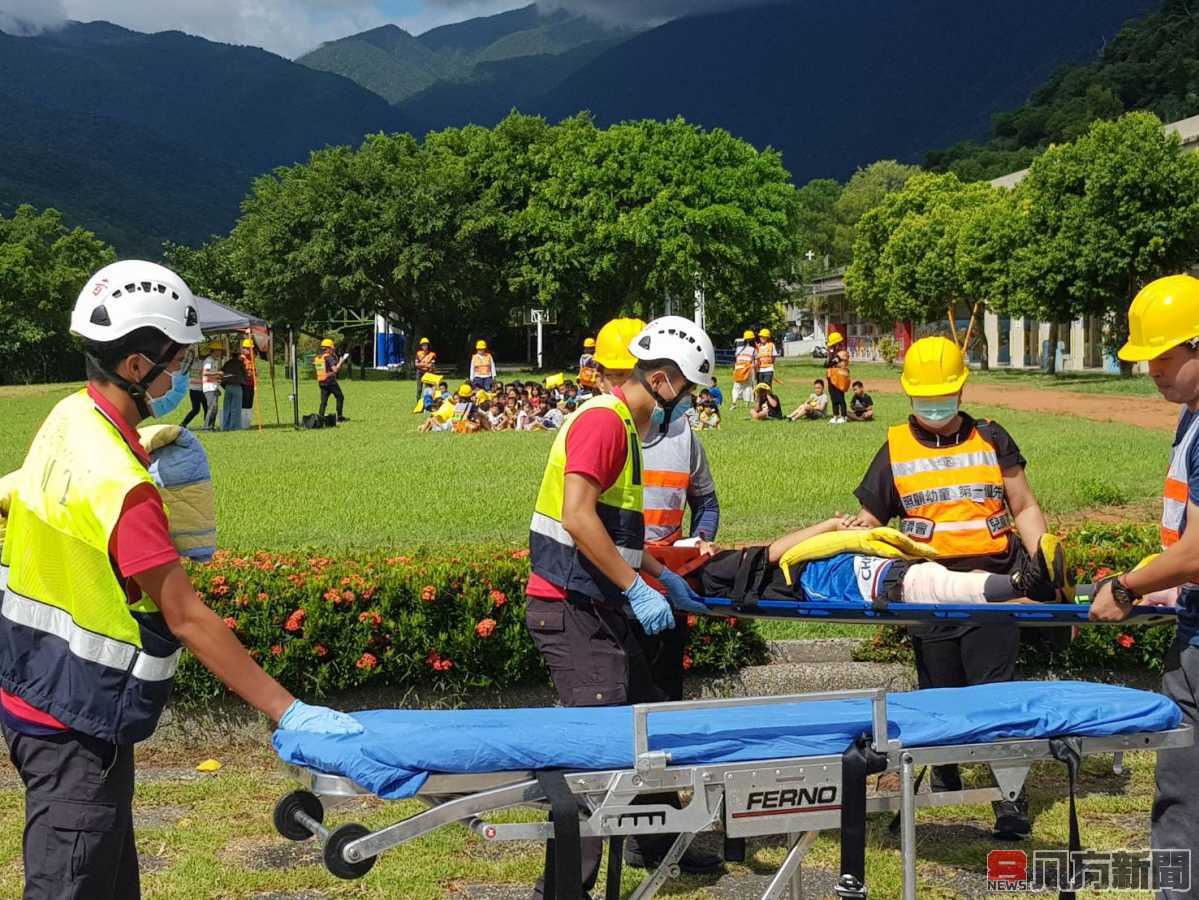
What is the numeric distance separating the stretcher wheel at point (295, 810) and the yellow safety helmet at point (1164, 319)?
2.84 metres

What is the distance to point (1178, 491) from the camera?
13.2 feet

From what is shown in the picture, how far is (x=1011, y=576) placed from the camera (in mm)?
5273

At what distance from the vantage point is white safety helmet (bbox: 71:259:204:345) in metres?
3.10

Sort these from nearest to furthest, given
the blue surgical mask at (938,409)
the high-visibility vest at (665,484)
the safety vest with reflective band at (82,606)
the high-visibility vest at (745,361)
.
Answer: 1. the safety vest with reflective band at (82,606)
2. the blue surgical mask at (938,409)
3. the high-visibility vest at (665,484)
4. the high-visibility vest at (745,361)

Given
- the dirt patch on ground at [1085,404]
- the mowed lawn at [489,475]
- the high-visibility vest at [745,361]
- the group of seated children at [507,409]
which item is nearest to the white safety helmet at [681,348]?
the mowed lawn at [489,475]

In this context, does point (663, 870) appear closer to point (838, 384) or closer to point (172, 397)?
point (172, 397)

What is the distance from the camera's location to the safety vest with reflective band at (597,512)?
4.34 m

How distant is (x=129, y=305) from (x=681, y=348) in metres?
2.09

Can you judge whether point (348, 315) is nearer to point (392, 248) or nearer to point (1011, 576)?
point (392, 248)

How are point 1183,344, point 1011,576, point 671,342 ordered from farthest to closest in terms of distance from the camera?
point 1011,576 < point 671,342 < point 1183,344

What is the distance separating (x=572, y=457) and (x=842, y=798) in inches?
58.2

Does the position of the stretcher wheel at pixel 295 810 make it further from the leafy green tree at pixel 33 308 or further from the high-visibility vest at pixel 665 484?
the leafy green tree at pixel 33 308

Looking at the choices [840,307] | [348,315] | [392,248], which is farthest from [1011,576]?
[840,307]

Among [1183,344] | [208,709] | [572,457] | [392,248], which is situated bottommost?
[208,709]
